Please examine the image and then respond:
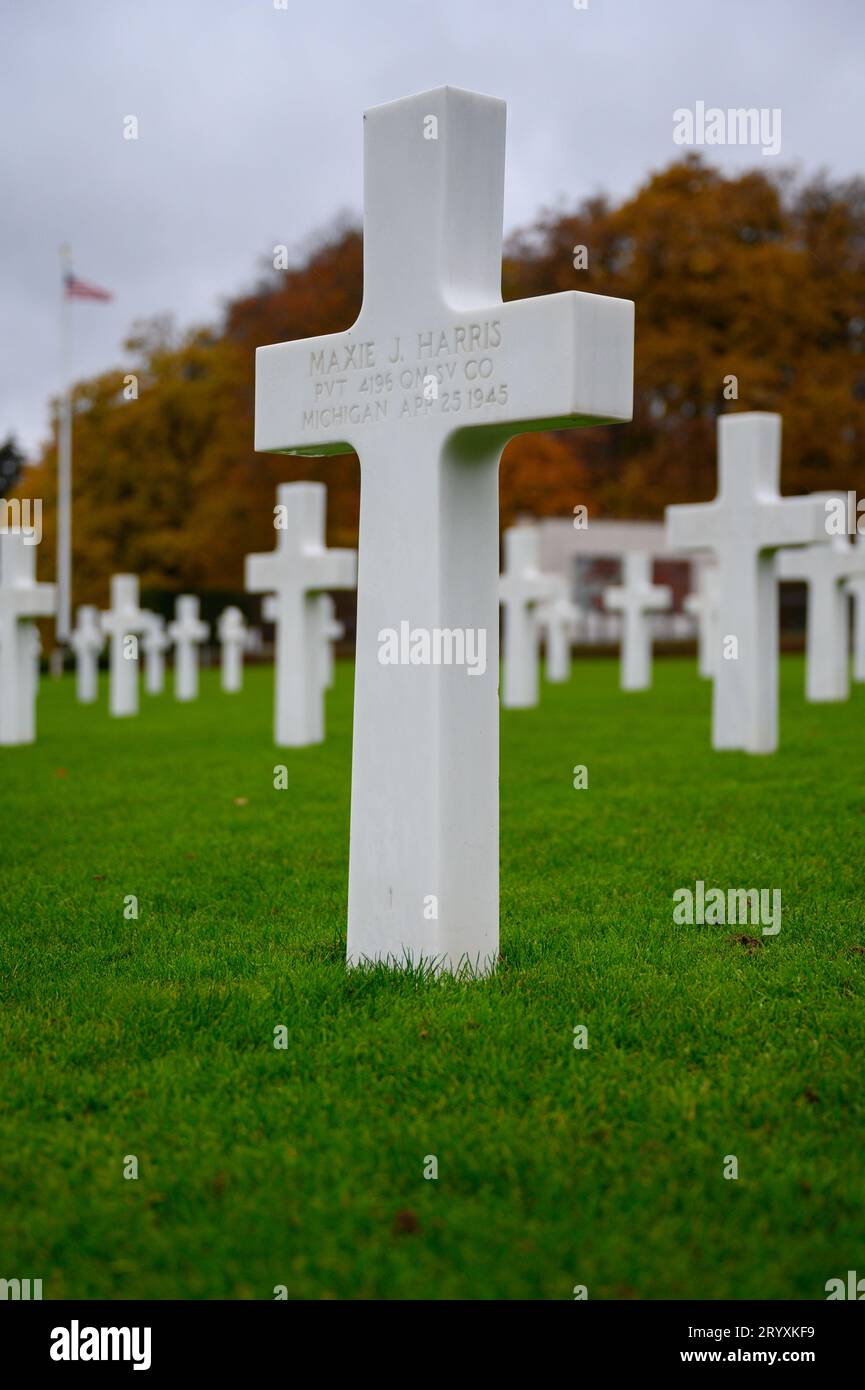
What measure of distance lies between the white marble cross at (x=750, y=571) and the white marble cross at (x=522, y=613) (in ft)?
17.5

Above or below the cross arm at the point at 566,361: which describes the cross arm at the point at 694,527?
above

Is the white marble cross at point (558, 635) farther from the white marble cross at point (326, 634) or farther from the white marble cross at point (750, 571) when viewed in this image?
the white marble cross at point (750, 571)

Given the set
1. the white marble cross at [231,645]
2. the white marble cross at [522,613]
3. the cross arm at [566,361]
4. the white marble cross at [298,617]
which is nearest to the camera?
the cross arm at [566,361]

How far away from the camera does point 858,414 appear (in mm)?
35375

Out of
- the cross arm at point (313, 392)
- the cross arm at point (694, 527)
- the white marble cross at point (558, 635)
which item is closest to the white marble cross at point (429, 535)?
the cross arm at point (313, 392)

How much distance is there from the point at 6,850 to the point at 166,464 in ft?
121

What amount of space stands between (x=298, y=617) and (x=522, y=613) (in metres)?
5.33

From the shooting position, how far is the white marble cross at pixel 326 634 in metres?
13.5

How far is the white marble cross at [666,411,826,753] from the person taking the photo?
11664mm

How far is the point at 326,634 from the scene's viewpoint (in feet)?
67.6

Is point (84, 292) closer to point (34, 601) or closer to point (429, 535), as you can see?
point (34, 601)

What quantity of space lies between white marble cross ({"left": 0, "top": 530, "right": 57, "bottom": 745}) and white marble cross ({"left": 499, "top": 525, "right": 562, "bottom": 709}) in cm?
557

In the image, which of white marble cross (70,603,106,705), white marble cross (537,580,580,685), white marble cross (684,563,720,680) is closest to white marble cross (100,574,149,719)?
white marble cross (70,603,106,705)
